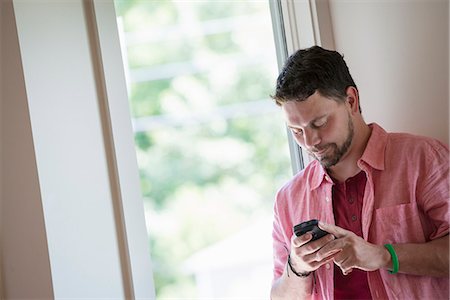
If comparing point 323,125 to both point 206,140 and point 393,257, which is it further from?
point 206,140

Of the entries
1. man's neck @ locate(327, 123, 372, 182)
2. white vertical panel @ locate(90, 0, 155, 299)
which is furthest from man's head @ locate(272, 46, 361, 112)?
white vertical panel @ locate(90, 0, 155, 299)

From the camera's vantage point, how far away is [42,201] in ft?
6.30

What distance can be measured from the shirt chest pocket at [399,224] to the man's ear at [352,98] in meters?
0.26

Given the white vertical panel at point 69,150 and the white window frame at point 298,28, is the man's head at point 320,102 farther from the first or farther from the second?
the white vertical panel at point 69,150

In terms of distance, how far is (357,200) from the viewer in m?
1.80

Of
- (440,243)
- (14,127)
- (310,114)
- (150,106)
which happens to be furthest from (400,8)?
(14,127)

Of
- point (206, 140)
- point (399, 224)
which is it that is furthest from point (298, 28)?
point (399, 224)

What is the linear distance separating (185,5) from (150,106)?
0.35 m

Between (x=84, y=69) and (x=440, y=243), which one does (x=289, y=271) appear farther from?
(x=84, y=69)

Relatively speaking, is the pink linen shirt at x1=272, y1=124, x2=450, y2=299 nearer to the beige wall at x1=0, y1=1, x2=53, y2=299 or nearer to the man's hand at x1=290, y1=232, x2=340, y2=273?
the man's hand at x1=290, y1=232, x2=340, y2=273

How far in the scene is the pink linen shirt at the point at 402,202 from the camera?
1.67 m

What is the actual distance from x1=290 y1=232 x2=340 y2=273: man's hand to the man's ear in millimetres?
350

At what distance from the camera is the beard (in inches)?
68.7

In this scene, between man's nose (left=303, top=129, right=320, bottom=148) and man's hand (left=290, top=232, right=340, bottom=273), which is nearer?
man's hand (left=290, top=232, right=340, bottom=273)
